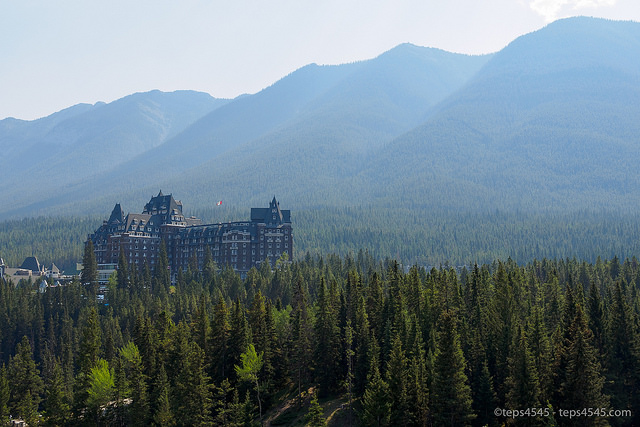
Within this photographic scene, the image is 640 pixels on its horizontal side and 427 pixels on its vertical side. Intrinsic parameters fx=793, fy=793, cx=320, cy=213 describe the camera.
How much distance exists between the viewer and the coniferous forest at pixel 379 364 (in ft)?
259

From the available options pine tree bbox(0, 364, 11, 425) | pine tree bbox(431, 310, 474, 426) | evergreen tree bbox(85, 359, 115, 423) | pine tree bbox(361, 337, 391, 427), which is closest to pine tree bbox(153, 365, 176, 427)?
evergreen tree bbox(85, 359, 115, 423)

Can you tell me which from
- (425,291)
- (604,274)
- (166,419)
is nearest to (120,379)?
(166,419)

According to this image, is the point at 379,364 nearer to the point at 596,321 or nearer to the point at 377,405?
the point at 377,405

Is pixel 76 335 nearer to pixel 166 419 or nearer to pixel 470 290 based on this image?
pixel 166 419

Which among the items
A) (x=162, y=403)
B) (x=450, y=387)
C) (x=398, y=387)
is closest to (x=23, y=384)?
(x=162, y=403)

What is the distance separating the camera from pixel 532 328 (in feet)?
276

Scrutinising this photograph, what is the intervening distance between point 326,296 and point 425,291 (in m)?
13.2

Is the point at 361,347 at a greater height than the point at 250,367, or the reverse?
the point at 361,347

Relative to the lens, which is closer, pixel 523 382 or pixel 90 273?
pixel 523 382

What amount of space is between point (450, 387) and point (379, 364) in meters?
15.0

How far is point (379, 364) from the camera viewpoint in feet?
303

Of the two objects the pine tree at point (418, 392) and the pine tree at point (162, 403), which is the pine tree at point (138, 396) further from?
the pine tree at point (418, 392)

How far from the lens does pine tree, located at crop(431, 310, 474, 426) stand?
78500 mm

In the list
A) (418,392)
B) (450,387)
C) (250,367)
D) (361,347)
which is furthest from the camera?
(250,367)
